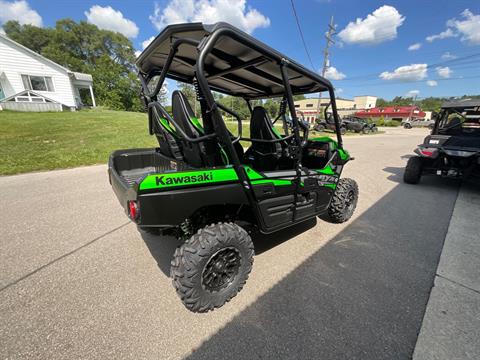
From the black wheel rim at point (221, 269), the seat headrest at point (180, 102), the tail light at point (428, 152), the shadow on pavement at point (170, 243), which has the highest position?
the seat headrest at point (180, 102)

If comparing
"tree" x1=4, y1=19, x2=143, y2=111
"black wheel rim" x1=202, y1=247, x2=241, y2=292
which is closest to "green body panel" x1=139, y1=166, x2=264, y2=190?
"black wheel rim" x1=202, y1=247, x2=241, y2=292

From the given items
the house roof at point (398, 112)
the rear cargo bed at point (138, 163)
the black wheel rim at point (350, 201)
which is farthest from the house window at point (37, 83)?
the house roof at point (398, 112)

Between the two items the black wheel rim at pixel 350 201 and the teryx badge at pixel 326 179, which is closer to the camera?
the teryx badge at pixel 326 179

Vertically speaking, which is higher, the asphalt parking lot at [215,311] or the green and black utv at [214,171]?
the green and black utv at [214,171]

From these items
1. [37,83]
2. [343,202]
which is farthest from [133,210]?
[37,83]

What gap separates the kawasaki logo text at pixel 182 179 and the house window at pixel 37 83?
23153 mm

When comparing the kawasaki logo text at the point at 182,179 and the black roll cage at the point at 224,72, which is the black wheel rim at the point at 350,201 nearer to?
the black roll cage at the point at 224,72

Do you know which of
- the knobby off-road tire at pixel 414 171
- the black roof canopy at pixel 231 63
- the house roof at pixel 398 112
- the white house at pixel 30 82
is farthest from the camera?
the house roof at pixel 398 112

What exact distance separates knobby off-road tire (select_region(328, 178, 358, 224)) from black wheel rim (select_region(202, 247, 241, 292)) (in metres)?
1.74

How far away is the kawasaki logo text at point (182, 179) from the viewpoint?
1524mm

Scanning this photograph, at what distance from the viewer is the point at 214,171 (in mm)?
1692

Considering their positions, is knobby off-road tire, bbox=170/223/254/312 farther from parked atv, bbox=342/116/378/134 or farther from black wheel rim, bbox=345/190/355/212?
parked atv, bbox=342/116/378/134

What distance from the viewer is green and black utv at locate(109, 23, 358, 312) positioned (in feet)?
5.29

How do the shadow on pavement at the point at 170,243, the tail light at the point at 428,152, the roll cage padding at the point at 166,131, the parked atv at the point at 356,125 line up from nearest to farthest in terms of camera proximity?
the roll cage padding at the point at 166,131
the shadow on pavement at the point at 170,243
the tail light at the point at 428,152
the parked atv at the point at 356,125
